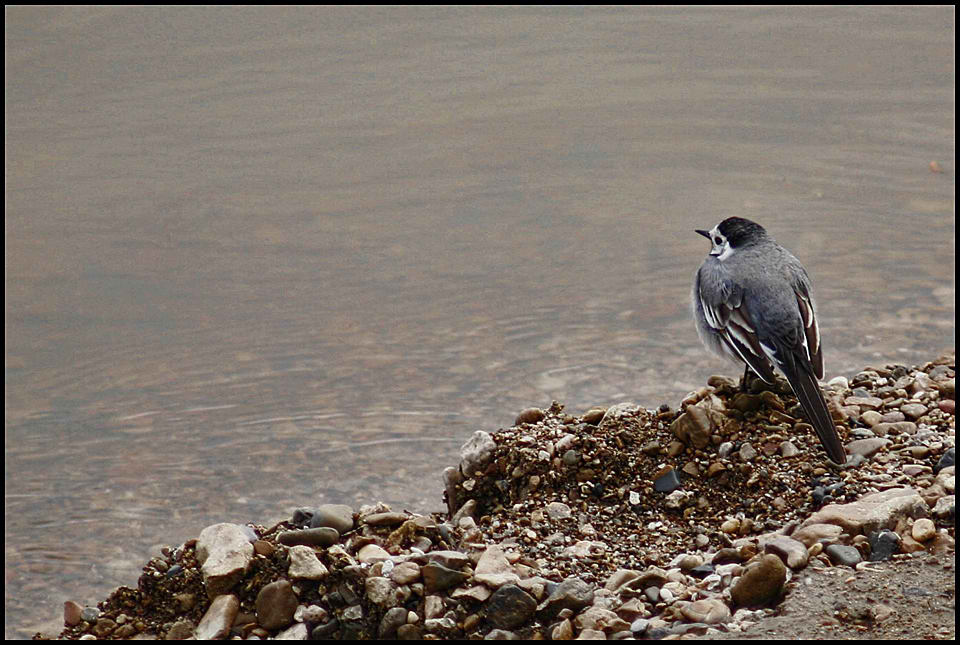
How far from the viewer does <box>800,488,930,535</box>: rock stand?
3646 millimetres

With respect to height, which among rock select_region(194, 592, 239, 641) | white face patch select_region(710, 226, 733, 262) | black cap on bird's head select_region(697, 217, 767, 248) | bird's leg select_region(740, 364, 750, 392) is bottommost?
rock select_region(194, 592, 239, 641)

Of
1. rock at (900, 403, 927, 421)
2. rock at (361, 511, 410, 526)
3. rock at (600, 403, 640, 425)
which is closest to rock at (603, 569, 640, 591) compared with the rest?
rock at (361, 511, 410, 526)

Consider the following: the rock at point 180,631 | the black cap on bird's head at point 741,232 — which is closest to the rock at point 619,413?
the black cap on bird's head at point 741,232

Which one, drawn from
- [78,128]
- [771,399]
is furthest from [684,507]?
[78,128]

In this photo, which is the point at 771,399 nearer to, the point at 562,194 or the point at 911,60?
the point at 562,194

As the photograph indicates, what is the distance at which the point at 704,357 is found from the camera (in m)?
6.85

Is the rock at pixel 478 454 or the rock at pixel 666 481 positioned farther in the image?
the rock at pixel 478 454

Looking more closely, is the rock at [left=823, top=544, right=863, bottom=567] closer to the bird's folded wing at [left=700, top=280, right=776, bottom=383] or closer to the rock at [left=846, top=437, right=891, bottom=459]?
the rock at [left=846, top=437, right=891, bottom=459]

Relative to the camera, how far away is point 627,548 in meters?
3.96

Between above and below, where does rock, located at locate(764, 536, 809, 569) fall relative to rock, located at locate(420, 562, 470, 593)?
below

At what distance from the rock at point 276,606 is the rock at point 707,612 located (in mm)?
1229

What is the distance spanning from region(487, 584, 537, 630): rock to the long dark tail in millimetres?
1503

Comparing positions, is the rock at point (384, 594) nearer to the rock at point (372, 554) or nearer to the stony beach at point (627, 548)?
the stony beach at point (627, 548)

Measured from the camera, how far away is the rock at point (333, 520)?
395cm
